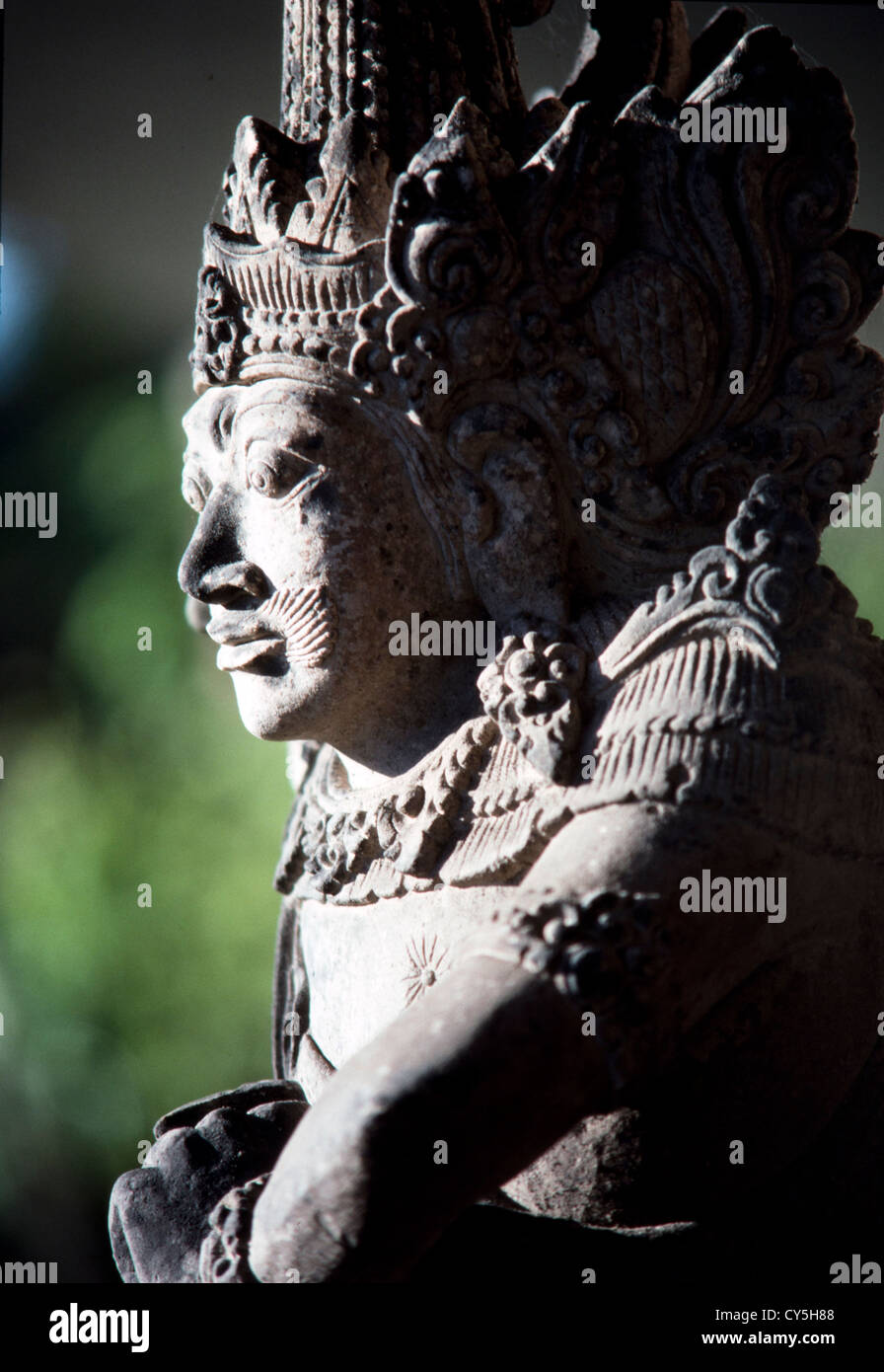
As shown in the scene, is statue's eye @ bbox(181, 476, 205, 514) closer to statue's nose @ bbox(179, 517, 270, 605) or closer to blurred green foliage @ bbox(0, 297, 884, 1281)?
statue's nose @ bbox(179, 517, 270, 605)

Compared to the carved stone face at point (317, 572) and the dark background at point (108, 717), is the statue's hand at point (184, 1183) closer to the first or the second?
the carved stone face at point (317, 572)

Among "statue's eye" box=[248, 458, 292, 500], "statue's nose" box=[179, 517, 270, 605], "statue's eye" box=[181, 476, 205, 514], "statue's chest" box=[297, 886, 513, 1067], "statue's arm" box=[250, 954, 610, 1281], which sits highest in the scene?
"statue's eye" box=[181, 476, 205, 514]

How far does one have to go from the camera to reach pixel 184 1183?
6.56ft

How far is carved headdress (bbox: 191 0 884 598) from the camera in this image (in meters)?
Answer: 2.03

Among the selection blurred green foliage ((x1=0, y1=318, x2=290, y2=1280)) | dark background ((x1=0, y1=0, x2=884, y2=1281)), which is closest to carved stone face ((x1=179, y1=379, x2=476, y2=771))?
dark background ((x1=0, y1=0, x2=884, y2=1281))

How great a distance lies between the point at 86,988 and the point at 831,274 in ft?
10.1

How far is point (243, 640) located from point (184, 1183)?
75 centimetres

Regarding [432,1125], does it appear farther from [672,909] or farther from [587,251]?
[587,251]

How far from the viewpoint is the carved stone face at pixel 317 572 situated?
2084 mm

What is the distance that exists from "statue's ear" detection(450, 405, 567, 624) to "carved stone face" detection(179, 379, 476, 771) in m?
0.08

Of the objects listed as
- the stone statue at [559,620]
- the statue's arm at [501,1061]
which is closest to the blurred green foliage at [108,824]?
the stone statue at [559,620]

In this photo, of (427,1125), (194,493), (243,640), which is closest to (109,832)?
(194,493)

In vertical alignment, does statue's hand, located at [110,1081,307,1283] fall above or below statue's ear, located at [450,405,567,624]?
below

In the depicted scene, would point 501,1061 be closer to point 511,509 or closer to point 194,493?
point 511,509
